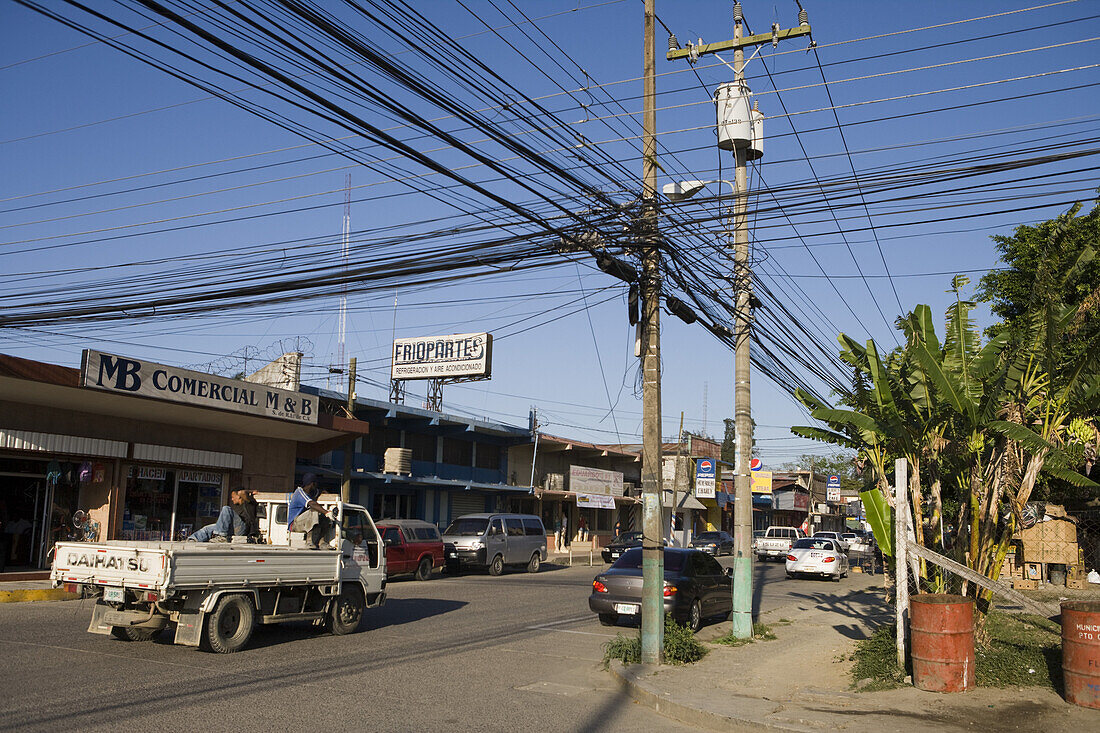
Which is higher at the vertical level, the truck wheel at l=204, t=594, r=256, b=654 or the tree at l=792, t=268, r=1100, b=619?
the tree at l=792, t=268, r=1100, b=619

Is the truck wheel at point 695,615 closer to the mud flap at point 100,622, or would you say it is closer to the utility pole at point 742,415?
the utility pole at point 742,415

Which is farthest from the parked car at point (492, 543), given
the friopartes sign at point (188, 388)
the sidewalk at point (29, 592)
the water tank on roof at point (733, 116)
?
the water tank on roof at point (733, 116)

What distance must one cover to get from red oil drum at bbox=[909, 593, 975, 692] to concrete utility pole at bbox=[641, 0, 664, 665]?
11.1 ft

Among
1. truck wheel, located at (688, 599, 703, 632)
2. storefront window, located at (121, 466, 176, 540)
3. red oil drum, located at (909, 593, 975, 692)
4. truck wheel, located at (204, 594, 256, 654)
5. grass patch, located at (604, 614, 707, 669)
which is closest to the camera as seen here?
red oil drum, located at (909, 593, 975, 692)

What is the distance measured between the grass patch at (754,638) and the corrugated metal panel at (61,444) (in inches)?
627

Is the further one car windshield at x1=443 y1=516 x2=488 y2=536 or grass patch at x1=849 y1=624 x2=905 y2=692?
car windshield at x1=443 y1=516 x2=488 y2=536

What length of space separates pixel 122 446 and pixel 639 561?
14.1 metres

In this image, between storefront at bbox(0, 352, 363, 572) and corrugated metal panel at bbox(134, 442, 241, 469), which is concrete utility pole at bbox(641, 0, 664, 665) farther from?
corrugated metal panel at bbox(134, 442, 241, 469)

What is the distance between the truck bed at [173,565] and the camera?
11.1m

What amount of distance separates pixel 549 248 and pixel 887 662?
7.26 metres

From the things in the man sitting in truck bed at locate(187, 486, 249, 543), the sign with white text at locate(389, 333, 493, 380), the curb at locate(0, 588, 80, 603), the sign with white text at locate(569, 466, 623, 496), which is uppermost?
the sign with white text at locate(389, 333, 493, 380)

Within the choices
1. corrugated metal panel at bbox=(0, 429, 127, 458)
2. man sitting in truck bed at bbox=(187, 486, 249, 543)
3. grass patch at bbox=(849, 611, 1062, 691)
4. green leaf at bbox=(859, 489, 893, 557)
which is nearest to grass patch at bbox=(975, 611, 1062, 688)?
grass patch at bbox=(849, 611, 1062, 691)

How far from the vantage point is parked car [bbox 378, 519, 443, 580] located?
82.1 ft

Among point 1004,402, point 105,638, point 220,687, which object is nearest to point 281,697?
point 220,687
